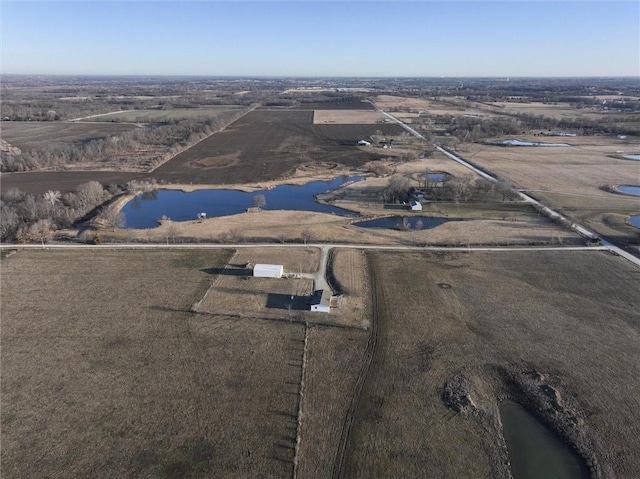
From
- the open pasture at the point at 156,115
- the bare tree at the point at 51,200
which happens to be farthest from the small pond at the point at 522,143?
the bare tree at the point at 51,200

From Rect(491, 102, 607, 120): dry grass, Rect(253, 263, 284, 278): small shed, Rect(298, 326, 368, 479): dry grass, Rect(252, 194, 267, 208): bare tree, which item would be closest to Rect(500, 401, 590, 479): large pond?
Rect(298, 326, 368, 479): dry grass

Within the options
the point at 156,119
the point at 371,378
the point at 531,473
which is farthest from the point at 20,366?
the point at 156,119

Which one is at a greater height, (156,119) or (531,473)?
(156,119)

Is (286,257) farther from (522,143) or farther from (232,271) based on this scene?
(522,143)

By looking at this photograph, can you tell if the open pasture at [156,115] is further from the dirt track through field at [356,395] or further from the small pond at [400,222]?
the dirt track through field at [356,395]

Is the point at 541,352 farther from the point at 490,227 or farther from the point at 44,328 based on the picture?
the point at 44,328

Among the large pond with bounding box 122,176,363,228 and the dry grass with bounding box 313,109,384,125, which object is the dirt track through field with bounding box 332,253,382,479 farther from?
the dry grass with bounding box 313,109,384,125

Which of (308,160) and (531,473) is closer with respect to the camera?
(531,473)
